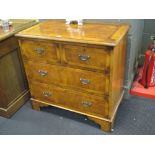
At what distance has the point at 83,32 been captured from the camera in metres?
1.49

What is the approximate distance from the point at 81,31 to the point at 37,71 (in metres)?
0.52

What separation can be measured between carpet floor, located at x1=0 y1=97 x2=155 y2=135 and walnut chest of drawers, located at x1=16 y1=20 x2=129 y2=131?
13cm

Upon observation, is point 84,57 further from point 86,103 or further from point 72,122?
point 72,122

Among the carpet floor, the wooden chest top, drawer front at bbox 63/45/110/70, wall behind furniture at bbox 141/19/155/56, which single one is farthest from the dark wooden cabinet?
wall behind furniture at bbox 141/19/155/56

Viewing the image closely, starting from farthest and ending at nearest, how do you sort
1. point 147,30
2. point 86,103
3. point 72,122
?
point 147,30
point 72,122
point 86,103

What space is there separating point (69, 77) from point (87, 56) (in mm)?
271

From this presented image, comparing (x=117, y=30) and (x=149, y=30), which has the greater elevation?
(x=117, y=30)

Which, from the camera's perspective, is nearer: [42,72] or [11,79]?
[42,72]

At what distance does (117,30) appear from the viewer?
1481mm

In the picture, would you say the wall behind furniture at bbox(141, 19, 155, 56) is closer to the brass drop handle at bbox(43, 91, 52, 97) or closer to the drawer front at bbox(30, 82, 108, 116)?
the drawer front at bbox(30, 82, 108, 116)

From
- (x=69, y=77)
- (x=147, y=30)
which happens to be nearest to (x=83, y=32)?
(x=69, y=77)
